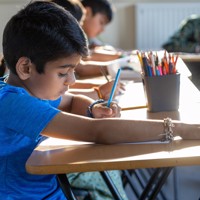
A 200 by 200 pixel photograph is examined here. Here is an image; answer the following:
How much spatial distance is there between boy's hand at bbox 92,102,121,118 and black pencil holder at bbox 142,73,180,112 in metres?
0.16

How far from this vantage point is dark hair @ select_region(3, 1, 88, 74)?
1225 millimetres

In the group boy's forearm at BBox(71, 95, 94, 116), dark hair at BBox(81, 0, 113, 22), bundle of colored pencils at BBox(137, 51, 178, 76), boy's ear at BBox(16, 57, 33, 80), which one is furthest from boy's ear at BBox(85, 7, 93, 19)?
boy's ear at BBox(16, 57, 33, 80)

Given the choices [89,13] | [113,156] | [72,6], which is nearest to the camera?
[113,156]

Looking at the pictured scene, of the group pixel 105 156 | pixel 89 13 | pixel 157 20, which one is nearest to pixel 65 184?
pixel 105 156

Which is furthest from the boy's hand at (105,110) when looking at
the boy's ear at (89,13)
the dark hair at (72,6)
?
the boy's ear at (89,13)

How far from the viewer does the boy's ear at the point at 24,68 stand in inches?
49.0

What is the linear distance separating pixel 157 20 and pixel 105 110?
4674 mm

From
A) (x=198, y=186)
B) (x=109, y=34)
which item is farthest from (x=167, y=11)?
(x=198, y=186)

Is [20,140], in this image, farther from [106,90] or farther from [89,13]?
[89,13]

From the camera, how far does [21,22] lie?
4.13 ft

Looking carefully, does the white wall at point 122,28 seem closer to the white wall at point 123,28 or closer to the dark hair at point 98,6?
the white wall at point 123,28

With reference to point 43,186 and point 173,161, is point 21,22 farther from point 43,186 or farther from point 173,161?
point 173,161

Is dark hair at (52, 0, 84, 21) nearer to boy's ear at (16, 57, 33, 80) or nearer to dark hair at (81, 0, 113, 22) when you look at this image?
dark hair at (81, 0, 113, 22)

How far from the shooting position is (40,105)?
43.7 inches
